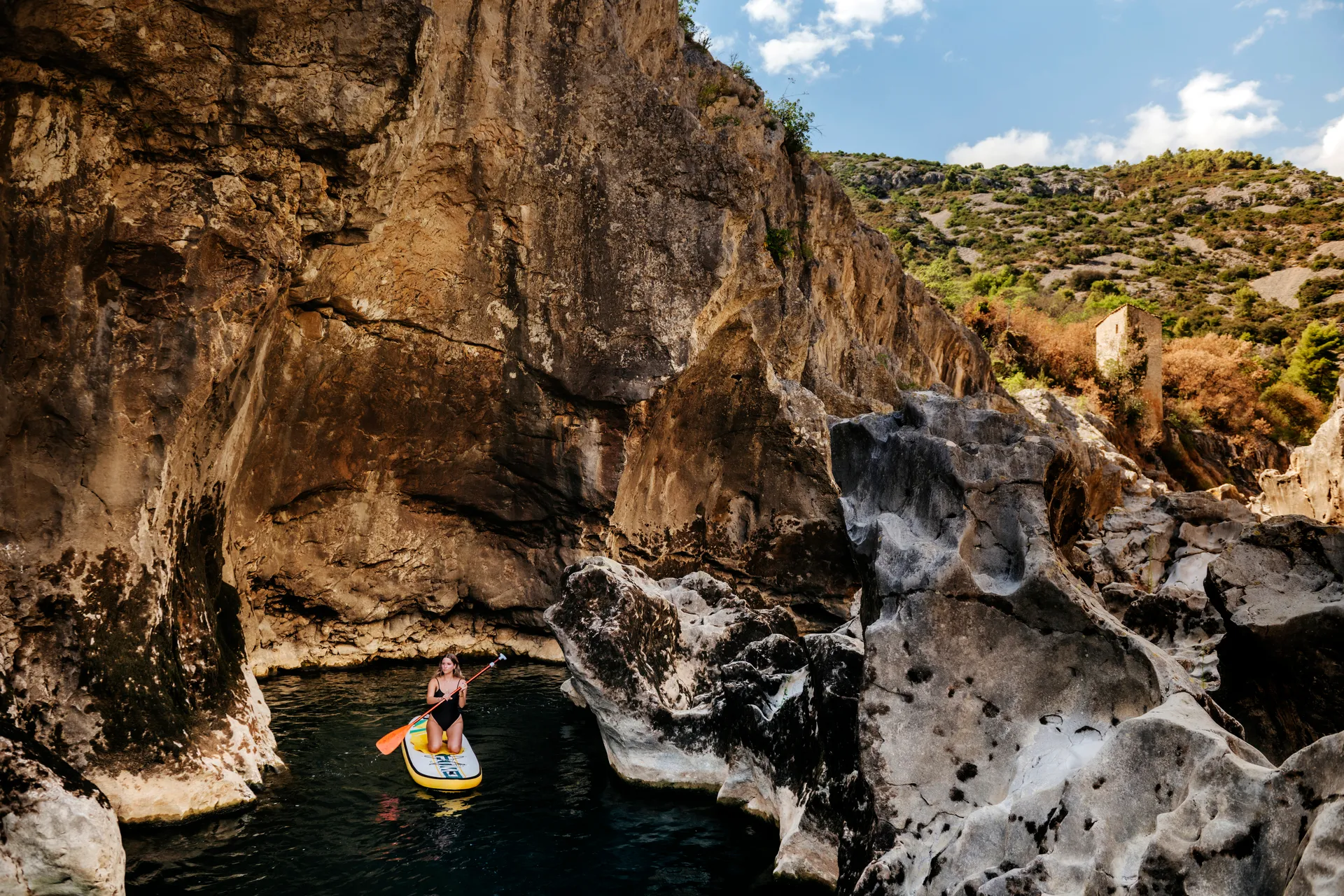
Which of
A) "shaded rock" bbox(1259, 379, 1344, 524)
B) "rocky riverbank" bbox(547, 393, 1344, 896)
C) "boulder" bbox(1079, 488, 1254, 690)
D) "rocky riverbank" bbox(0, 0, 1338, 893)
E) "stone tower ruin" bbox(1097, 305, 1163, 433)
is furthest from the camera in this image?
"stone tower ruin" bbox(1097, 305, 1163, 433)

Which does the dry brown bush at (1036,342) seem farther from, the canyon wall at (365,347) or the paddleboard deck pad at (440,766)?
the paddleboard deck pad at (440,766)

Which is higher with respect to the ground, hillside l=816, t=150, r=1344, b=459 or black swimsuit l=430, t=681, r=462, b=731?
hillside l=816, t=150, r=1344, b=459

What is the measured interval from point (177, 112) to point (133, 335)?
2.47 metres

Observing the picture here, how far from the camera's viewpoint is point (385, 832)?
8492 millimetres

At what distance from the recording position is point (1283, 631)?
7625mm

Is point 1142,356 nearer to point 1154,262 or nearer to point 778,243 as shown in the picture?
point 778,243

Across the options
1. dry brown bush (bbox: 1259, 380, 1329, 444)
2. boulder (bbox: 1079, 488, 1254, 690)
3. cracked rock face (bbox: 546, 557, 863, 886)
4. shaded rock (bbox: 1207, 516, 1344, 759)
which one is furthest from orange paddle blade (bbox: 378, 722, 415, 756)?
dry brown bush (bbox: 1259, 380, 1329, 444)

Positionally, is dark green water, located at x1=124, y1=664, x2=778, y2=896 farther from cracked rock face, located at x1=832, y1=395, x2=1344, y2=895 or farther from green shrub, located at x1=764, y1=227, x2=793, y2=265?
green shrub, located at x1=764, y1=227, x2=793, y2=265

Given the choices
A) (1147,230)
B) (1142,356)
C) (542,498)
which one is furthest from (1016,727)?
(1147,230)

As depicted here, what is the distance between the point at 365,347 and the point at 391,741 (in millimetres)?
7107

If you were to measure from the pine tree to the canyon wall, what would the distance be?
131 ft

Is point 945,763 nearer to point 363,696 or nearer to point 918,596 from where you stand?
point 918,596

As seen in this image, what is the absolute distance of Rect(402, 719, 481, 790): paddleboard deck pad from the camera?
31.6 feet

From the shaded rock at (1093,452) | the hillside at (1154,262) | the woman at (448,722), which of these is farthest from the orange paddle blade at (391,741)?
the hillside at (1154,262)
